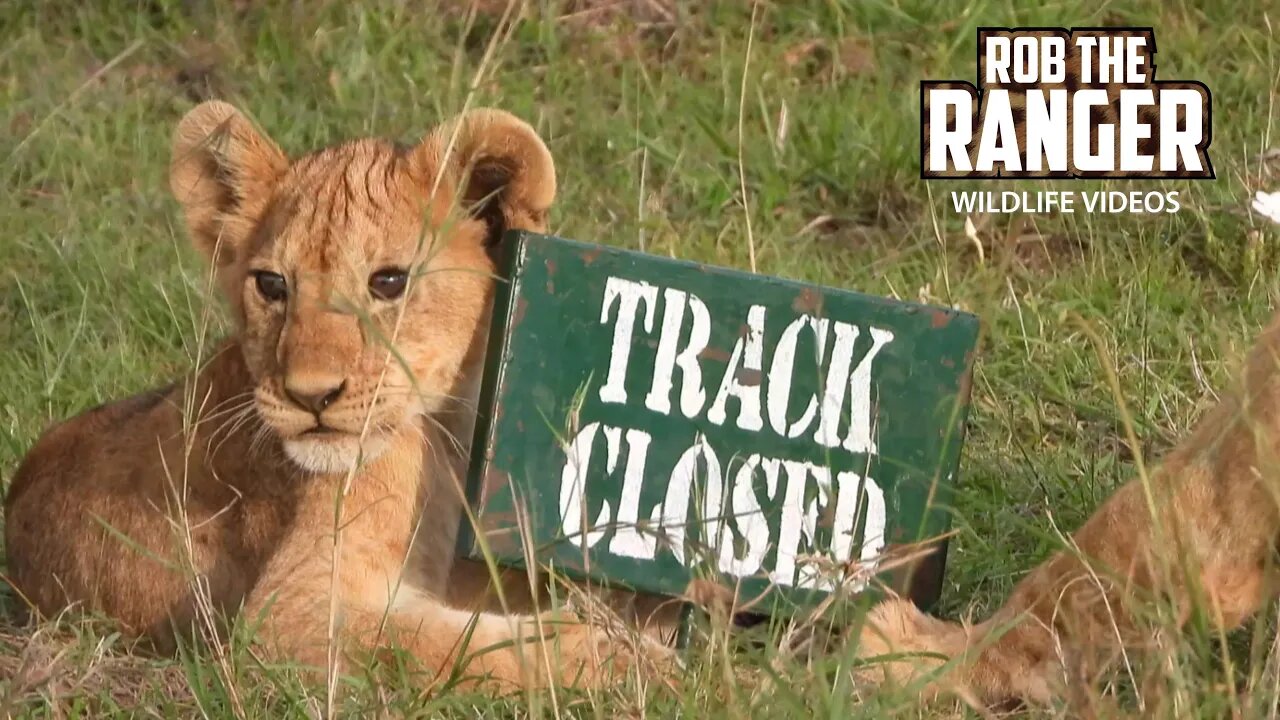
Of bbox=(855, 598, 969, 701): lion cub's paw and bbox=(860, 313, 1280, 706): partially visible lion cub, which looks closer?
bbox=(860, 313, 1280, 706): partially visible lion cub

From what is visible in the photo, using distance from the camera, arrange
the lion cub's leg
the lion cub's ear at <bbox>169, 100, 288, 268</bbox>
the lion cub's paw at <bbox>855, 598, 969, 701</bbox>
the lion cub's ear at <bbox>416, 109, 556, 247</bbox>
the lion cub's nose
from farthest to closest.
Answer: the lion cub's ear at <bbox>169, 100, 288, 268</bbox> < the lion cub's ear at <bbox>416, 109, 556, 247</bbox> < the lion cub's nose < the lion cub's leg < the lion cub's paw at <bbox>855, 598, 969, 701</bbox>

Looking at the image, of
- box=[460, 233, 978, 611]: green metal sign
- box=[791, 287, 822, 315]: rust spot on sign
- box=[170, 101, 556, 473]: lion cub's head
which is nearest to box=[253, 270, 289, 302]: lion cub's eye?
box=[170, 101, 556, 473]: lion cub's head

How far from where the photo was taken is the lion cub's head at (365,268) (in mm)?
3109

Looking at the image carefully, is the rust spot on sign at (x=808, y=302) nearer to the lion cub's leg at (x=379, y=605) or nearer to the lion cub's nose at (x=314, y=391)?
the lion cub's leg at (x=379, y=605)

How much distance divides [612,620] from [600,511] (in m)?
0.30

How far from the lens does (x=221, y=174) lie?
11.5ft

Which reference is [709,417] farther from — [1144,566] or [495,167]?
[1144,566]

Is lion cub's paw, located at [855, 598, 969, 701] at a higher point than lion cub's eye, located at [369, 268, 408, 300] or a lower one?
lower

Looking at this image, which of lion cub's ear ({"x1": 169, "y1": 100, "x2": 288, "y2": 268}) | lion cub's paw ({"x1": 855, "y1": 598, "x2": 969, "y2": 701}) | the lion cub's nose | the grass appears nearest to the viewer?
lion cub's paw ({"x1": 855, "y1": 598, "x2": 969, "y2": 701})

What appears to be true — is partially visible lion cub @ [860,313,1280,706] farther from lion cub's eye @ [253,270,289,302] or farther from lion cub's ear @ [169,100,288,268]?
lion cub's ear @ [169,100,288,268]

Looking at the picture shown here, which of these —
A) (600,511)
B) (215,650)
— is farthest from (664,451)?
(215,650)

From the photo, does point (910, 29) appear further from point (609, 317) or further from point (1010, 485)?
point (609, 317)

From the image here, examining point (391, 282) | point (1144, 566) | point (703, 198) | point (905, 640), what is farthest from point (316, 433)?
point (703, 198)

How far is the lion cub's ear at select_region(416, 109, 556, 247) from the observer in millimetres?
3189
